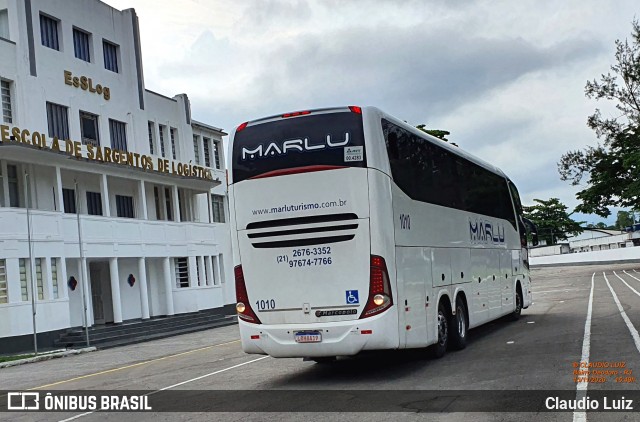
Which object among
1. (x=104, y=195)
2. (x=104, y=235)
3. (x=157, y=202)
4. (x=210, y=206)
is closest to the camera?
(x=104, y=235)

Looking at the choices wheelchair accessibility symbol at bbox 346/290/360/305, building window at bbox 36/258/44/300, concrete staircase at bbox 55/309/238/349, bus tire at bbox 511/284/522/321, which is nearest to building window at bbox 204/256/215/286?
concrete staircase at bbox 55/309/238/349

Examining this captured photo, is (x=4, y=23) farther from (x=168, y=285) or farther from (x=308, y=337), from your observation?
(x=308, y=337)

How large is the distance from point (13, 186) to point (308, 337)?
67.9 ft

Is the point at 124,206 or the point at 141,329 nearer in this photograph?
the point at 141,329

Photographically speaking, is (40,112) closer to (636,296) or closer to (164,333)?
(164,333)

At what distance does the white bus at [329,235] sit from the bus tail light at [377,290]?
0.05 ft

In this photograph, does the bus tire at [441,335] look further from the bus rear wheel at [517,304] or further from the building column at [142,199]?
the building column at [142,199]

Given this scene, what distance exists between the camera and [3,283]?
85.4ft

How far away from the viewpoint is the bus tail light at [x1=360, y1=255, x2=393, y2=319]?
10.9m

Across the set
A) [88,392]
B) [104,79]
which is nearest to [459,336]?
[88,392]

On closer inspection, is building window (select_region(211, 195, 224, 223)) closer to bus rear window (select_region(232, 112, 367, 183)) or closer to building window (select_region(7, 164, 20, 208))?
building window (select_region(7, 164, 20, 208))

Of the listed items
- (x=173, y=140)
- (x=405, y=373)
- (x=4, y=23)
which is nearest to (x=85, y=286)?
(x=4, y=23)

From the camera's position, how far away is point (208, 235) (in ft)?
131

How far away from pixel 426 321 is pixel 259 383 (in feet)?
9.63
